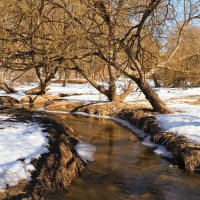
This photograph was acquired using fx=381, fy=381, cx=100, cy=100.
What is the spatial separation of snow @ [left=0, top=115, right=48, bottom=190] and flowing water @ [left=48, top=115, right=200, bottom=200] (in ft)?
2.53

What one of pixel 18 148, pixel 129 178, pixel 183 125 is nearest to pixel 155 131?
pixel 183 125

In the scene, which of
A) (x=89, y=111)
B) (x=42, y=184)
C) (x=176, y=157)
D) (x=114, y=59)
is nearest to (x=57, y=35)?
(x=114, y=59)

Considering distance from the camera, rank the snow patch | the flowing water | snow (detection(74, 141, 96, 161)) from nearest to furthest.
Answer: the flowing water
snow (detection(74, 141, 96, 161))
the snow patch

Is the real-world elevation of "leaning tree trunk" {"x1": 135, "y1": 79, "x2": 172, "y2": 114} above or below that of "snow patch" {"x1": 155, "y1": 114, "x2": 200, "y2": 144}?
above

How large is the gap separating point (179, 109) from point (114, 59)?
12.7 feet

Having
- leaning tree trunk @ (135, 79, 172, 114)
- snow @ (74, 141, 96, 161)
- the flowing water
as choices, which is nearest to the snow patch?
the flowing water

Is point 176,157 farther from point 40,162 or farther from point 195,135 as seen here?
point 40,162

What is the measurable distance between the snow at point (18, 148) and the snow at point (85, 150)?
1112 millimetres

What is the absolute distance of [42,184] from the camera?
7027 mm

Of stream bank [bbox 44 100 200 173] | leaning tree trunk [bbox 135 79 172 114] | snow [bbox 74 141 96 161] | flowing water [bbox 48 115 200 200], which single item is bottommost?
flowing water [bbox 48 115 200 200]

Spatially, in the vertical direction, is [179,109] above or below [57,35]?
below

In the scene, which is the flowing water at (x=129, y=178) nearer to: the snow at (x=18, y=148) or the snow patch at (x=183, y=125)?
the snow at (x=18, y=148)

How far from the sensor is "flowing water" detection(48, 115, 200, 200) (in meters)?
7.38

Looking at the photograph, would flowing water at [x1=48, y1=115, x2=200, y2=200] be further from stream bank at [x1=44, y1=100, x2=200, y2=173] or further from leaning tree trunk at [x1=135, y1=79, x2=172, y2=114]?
leaning tree trunk at [x1=135, y1=79, x2=172, y2=114]
